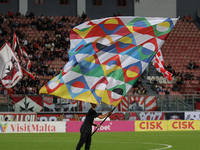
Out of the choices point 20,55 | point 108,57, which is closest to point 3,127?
point 20,55

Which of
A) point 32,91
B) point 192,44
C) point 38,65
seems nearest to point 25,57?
point 32,91

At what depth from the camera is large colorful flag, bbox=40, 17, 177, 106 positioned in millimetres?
12914

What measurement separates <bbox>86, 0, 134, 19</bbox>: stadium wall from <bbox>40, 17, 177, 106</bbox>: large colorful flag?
3356 centimetres

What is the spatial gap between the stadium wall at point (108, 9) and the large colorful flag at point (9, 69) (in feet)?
76.3

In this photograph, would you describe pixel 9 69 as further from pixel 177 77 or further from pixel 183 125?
pixel 177 77

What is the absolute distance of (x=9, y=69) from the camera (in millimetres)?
24906

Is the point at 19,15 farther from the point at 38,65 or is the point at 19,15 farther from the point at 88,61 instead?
the point at 88,61

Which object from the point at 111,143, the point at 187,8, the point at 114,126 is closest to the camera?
the point at 111,143

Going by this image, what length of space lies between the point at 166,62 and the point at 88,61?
27799mm

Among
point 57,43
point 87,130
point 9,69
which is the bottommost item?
point 87,130

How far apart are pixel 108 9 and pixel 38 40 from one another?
12466mm

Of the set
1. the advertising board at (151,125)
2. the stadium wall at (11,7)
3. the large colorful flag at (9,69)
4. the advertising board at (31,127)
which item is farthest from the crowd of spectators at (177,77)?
the stadium wall at (11,7)

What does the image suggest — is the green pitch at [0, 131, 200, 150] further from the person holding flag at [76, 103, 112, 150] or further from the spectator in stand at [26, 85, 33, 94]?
the spectator in stand at [26, 85, 33, 94]

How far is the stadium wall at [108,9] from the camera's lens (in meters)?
47.6
